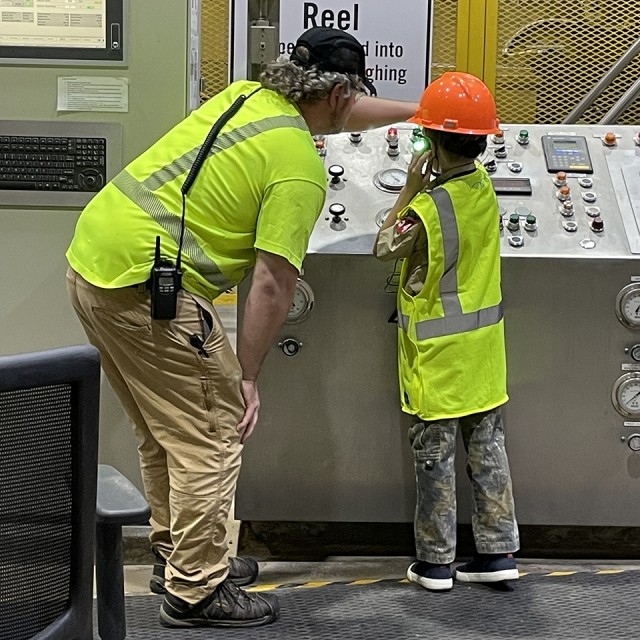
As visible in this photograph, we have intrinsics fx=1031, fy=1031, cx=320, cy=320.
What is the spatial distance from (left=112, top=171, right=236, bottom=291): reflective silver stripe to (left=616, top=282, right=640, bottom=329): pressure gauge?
1211mm

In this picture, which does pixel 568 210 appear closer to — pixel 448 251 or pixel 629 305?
pixel 629 305

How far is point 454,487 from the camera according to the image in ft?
9.52

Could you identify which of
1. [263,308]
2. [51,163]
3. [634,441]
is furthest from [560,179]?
[51,163]

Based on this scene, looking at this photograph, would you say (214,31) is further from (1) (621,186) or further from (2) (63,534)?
(2) (63,534)

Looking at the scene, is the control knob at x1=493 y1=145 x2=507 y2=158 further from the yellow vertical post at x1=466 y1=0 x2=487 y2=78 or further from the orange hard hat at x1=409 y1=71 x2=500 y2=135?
the yellow vertical post at x1=466 y1=0 x2=487 y2=78

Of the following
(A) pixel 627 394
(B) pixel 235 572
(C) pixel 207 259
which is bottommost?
(B) pixel 235 572

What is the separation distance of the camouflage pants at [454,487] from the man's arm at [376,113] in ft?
2.80

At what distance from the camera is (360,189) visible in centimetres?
310

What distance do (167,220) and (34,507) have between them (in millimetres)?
1156

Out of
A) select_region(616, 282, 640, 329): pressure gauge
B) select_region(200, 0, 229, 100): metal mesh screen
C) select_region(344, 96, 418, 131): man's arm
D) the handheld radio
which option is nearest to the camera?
the handheld radio

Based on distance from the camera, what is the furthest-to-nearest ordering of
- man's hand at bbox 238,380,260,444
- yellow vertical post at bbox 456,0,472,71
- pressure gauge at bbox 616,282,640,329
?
yellow vertical post at bbox 456,0,472,71 < pressure gauge at bbox 616,282,640,329 < man's hand at bbox 238,380,260,444

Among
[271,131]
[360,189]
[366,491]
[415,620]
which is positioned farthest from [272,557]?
[271,131]

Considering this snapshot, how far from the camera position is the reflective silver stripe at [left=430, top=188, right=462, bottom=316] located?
9.02 ft

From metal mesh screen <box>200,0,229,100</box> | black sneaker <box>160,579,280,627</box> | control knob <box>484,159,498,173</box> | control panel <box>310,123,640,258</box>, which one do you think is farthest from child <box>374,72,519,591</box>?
metal mesh screen <box>200,0,229,100</box>
